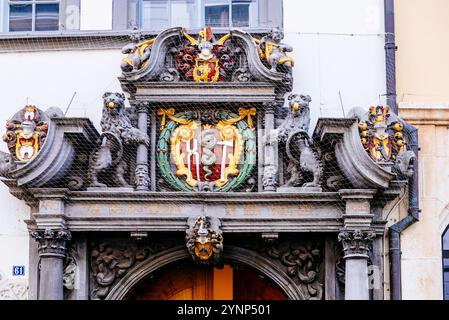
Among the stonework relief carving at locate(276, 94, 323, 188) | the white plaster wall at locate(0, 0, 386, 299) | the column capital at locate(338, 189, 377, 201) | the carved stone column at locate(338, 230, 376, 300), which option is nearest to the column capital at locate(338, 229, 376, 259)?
the carved stone column at locate(338, 230, 376, 300)

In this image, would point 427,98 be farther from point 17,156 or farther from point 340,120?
point 17,156

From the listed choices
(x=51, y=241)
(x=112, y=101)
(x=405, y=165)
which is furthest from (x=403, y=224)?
(x=51, y=241)

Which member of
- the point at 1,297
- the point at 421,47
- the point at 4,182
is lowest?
the point at 1,297

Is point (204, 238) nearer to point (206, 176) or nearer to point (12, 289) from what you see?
point (206, 176)

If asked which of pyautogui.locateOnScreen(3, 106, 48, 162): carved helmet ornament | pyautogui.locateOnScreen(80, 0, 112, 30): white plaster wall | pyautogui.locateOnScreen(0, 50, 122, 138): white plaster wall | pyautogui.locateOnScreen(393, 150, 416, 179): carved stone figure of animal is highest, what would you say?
pyautogui.locateOnScreen(80, 0, 112, 30): white plaster wall

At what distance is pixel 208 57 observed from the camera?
48.8 ft

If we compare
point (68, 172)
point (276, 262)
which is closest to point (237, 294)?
point (276, 262)

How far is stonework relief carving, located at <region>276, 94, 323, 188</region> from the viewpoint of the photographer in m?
14.6

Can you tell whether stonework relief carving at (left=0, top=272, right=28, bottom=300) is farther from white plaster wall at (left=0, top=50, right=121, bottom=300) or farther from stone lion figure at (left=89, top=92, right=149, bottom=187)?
stone lion figure at (left=89, top=92, right=149, bottom=187)

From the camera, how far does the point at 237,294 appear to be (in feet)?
51.0

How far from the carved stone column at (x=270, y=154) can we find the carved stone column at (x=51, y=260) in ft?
5.74

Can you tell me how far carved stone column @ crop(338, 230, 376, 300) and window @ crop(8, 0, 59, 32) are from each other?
3.29m

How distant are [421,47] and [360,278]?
2272 mm

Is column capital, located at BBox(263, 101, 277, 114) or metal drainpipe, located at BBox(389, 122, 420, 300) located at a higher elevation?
column capital, located at BBox(263, 101, 277, 114)
